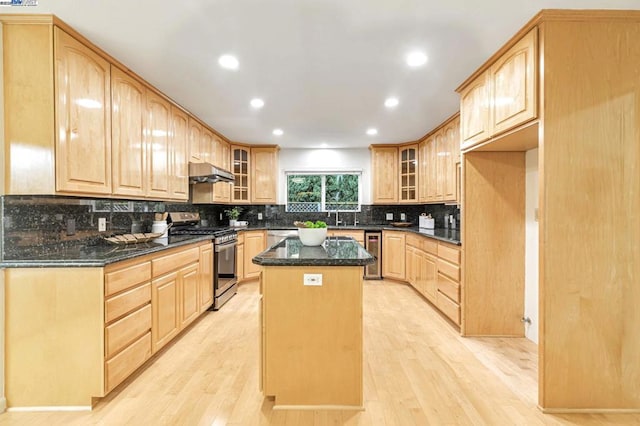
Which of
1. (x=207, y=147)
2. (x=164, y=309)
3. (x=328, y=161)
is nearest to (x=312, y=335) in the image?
(x=164, y=309)

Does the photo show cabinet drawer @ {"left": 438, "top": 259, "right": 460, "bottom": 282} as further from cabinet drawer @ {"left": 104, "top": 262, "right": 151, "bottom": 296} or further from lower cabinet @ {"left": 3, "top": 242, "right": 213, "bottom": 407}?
lower cabinet @ {"left": 3, "top": 242, "right": 213, "bottom": 407}

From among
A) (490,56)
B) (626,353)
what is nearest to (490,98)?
(490,56)

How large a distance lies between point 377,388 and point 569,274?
55.9 inches

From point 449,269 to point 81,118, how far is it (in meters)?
3.47

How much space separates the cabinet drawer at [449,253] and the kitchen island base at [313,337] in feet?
5.34

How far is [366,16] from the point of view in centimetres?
179

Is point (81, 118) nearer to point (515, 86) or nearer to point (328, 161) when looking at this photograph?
point (515, 86)

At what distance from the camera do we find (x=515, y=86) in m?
2.06

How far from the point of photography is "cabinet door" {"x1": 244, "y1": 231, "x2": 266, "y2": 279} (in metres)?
4.73

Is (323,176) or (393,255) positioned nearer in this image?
(393,255)

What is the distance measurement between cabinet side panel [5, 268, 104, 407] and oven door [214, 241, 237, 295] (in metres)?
1.72

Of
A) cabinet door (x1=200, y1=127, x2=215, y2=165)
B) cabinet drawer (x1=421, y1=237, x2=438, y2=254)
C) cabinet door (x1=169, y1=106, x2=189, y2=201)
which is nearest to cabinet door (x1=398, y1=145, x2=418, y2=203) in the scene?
cabinet drawer (x1=421, y1=237, x2=438, y2=254)

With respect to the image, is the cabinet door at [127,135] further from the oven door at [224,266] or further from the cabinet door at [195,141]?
the oven door at [224,266]

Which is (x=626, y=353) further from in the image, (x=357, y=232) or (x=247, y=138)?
(x=247, y=138)
